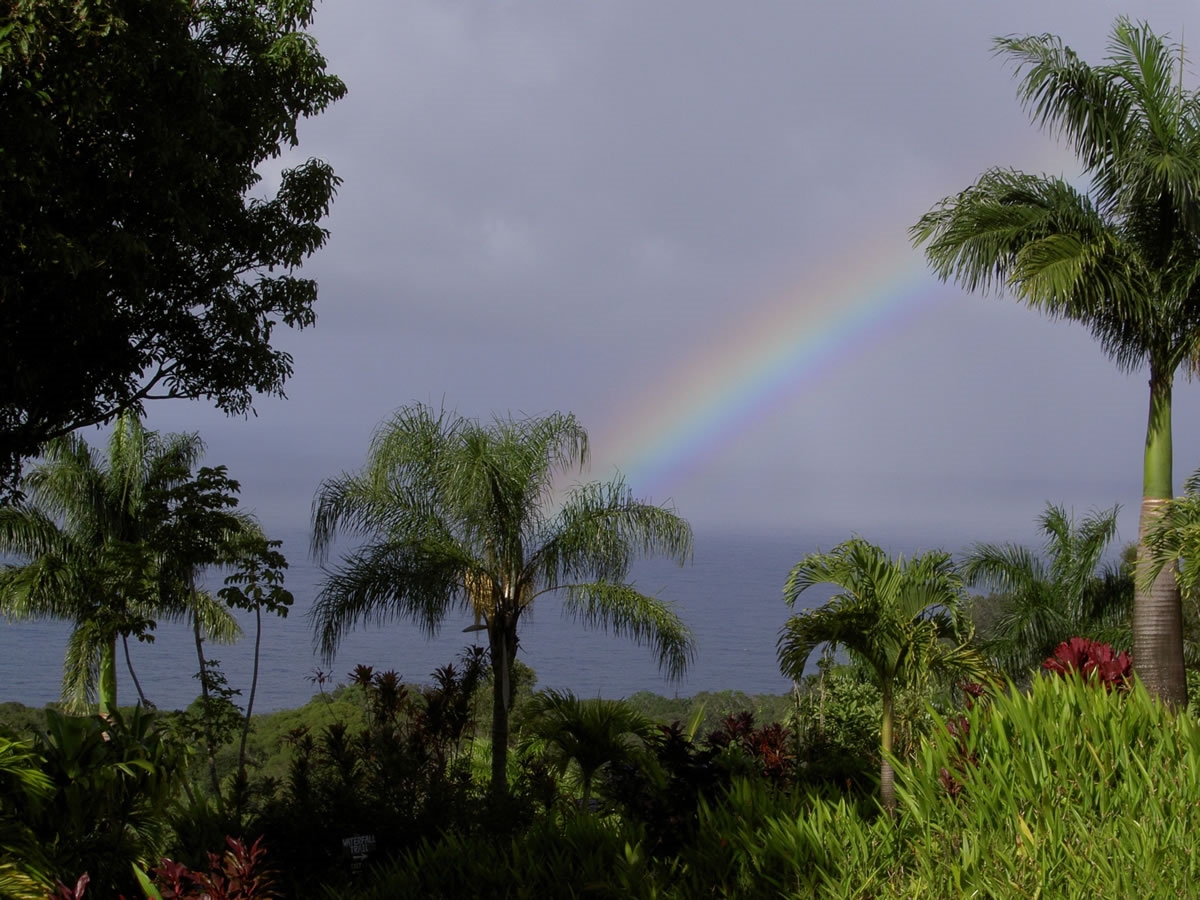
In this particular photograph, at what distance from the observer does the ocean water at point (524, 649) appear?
42.8 ft

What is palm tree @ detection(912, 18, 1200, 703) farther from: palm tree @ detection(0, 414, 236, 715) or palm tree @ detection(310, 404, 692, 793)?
palm tree @ detection(0, 414, 236, 715)

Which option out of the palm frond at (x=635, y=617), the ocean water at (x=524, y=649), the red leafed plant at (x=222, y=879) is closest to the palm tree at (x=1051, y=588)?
the ocean water at (x=524, y=649)

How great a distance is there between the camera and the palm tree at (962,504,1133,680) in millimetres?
15430

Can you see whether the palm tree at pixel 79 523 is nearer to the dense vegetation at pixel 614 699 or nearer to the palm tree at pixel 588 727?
the dense vegetation at pixel 614 699

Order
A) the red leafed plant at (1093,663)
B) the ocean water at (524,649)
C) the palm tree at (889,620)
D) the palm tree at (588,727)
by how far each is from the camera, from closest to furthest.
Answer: the red leafed plant at (1093,663) < the palm tree at (889,620) < the palm tree at (588,727) < the ocean water at (524,649)

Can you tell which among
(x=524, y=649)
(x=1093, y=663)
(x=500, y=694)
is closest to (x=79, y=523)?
(x=524, y=649)

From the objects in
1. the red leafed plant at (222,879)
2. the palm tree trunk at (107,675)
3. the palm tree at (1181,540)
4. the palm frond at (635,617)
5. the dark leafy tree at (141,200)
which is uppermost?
the dark leafy tree at (141,200)

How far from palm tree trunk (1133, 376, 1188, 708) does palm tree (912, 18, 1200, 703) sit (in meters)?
0.01

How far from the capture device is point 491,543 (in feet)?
41.0

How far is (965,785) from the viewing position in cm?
479

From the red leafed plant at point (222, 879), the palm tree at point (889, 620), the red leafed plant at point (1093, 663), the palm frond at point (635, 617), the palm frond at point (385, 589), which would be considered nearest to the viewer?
the red leafed plant at point (222, 879)

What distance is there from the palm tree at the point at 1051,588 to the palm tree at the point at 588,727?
280 inches

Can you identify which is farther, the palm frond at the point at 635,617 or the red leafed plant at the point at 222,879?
the palm frond at the point at 635,617

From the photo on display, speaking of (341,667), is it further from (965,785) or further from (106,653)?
(965,785)
